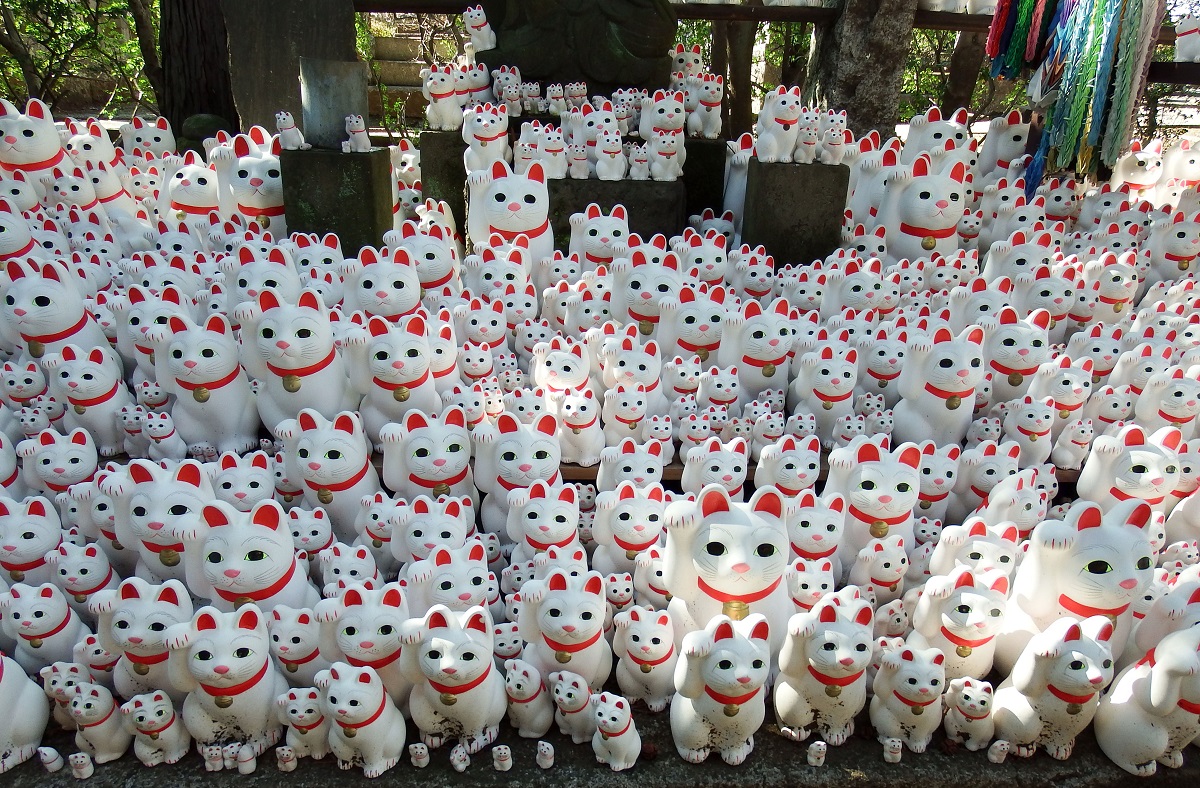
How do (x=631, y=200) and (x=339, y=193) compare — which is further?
(x=631, y=200)

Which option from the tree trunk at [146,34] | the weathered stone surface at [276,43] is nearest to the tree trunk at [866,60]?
the weathered stone surface at [276,43]

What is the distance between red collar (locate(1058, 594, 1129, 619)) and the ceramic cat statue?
985 mm

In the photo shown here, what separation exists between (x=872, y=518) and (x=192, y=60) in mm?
8045

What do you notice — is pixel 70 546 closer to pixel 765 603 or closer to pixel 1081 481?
pixel 765 603

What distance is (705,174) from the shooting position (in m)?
5.73

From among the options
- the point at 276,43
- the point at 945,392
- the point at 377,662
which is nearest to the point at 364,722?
the point at 377,662

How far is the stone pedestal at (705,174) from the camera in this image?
5.65 metres

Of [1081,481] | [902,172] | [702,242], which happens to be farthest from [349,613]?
[902,172]

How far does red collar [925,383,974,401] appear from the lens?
3367mm

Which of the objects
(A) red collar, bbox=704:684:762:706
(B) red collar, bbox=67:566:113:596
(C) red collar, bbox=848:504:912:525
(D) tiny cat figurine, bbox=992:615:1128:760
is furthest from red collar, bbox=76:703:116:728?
(D) tiny cat figurine, bbox=992:615:1128:760

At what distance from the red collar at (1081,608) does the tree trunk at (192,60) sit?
830 centimetres

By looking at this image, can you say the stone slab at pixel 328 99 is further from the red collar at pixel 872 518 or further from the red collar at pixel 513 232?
the red collar at pixel 872 518

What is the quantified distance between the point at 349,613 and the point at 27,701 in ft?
3.21

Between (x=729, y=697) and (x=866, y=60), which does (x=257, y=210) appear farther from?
(x=866, y=60)
